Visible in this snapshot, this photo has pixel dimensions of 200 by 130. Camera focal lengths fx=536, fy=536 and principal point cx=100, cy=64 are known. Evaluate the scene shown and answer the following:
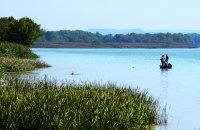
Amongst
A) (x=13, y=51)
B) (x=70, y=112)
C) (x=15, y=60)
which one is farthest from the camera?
(x=13, y=51)

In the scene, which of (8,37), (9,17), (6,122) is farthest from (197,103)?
(9,17)

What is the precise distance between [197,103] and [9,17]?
71.6 m

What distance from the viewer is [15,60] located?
54.4 m

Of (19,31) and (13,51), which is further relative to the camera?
(19,31)

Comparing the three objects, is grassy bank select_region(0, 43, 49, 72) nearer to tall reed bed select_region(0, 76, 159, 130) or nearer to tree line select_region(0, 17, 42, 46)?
tree line select_region(0, 17, 42, 46)

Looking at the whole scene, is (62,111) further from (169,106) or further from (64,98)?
(169,106)

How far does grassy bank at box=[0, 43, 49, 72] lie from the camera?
166ft

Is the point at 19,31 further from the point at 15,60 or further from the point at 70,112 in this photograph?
the point at 70,112

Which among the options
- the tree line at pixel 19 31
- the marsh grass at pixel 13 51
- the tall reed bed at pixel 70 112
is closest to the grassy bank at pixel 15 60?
the marsh grass at pixel 13 51

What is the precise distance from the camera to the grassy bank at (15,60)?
166 ft

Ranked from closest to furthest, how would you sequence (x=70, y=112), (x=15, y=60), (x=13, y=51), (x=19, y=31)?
1. (x=70, y=112)
2. (x=15, y=60)
3. (x=13, y=51)
4. (x=19, y=31)

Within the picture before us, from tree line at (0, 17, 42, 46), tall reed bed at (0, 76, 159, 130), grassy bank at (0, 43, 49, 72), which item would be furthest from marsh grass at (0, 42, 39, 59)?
tall reed bed at (0, 76, 159, 130)

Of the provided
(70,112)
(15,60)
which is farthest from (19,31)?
(70,112)

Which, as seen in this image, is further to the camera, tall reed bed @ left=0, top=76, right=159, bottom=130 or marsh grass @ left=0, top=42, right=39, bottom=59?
marsh grass @ left=0, top=42, right=39, bottom=59
